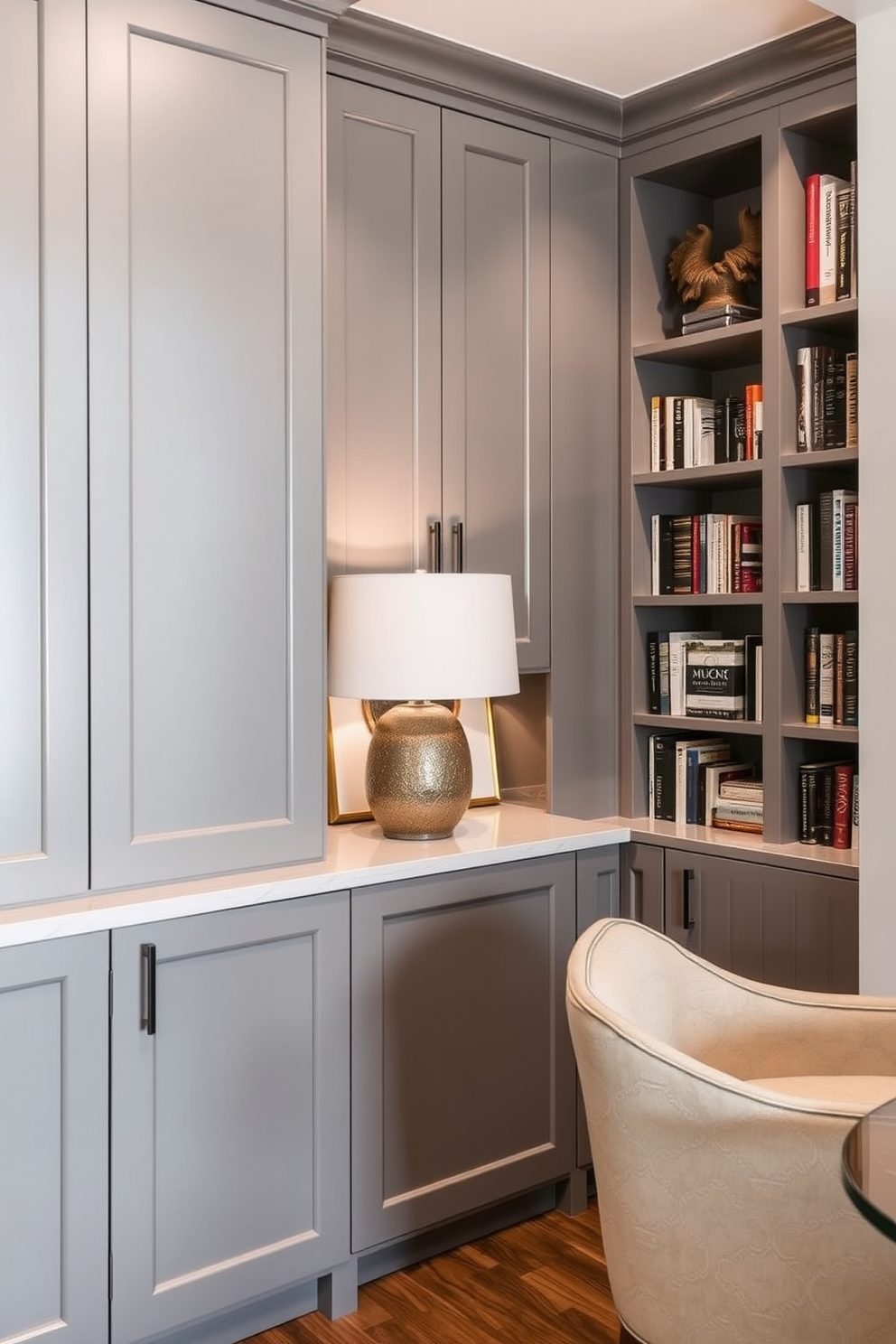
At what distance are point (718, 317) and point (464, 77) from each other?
0.81m

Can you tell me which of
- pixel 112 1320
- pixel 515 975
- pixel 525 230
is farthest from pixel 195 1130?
pixel 525 230

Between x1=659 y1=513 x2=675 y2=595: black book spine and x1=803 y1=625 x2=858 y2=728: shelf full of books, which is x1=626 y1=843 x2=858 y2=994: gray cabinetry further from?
x1=659 y1=513 x2=675 y2=595: black book spine

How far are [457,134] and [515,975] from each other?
75.7 inches

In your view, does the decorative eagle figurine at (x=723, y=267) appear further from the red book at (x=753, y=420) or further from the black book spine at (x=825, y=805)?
the black book spine at (x=825, y=805)

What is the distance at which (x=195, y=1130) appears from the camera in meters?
2.29

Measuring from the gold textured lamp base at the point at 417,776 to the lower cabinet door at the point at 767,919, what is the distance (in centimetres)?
59

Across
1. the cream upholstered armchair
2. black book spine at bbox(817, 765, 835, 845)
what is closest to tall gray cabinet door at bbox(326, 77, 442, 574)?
black book spine at bbox(817, 765, 835, 845)

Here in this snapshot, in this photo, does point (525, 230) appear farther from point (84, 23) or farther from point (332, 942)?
point (332, 942)

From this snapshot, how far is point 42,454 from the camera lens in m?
2.14

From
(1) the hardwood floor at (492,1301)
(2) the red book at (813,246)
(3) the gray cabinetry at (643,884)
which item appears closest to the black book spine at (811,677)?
(3) the gray cabinetry at (643,884)

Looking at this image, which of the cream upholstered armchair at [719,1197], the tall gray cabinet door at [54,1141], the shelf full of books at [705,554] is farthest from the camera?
the shelf full of books at [705,554]

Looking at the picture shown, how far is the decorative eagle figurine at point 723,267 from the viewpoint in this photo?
3.10 m

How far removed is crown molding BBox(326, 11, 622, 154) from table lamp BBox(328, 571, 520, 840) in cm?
111

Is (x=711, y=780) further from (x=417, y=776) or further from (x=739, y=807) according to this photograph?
(x=417, y=776)
